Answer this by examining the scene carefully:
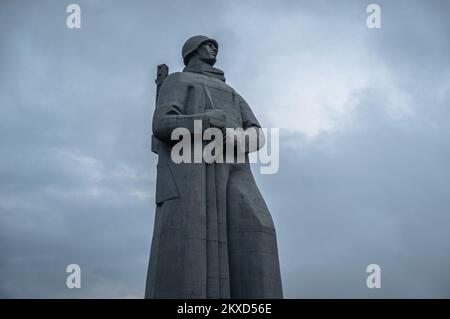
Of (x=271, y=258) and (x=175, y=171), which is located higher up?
(x=175, y=171)

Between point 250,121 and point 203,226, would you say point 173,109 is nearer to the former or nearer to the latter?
point 250,121

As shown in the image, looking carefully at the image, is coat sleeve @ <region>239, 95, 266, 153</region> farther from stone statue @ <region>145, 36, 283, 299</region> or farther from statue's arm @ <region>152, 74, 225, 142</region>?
statue's arm @ <region>152, 74, 225, 142</region>

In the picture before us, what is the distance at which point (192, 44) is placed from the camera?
1466 cm

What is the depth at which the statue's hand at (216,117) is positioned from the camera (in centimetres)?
1295

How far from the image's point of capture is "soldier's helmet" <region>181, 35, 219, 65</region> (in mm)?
14594

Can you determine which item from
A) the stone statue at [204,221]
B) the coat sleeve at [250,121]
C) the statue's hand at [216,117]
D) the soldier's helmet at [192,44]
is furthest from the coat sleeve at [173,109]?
the coat sleeve at [250,121]

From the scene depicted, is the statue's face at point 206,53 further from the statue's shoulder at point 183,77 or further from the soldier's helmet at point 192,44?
the statue's shoulder at point 183,77

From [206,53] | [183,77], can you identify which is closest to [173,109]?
[183,77]
